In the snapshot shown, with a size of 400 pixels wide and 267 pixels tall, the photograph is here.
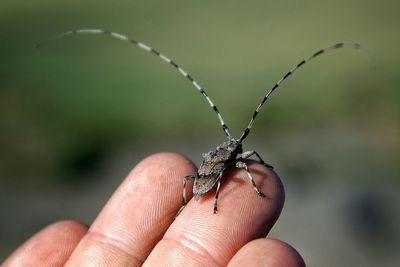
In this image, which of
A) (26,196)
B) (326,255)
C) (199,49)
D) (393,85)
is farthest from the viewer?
(199,49)

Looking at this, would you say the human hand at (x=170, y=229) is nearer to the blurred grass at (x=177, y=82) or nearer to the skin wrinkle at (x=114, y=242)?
the skin wrinkle at (x=114, y=242)

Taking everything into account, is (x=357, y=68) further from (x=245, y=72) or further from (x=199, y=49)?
(x=199, y=49)

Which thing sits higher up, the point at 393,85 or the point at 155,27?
the point at 155,27

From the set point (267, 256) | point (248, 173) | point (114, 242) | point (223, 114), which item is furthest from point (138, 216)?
point (223, 114)

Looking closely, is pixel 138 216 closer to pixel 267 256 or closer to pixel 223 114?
pixel 267 256

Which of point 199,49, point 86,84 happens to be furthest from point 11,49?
point 199,49

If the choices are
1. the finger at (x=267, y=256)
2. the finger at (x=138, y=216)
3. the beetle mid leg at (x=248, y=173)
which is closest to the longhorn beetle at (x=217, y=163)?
the beetle mid leg at (x=248, y=173)

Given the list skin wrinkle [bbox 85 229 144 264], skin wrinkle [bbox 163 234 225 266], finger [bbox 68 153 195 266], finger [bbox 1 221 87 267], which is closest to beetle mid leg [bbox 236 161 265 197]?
finger [bbox 68 153 195 266]
